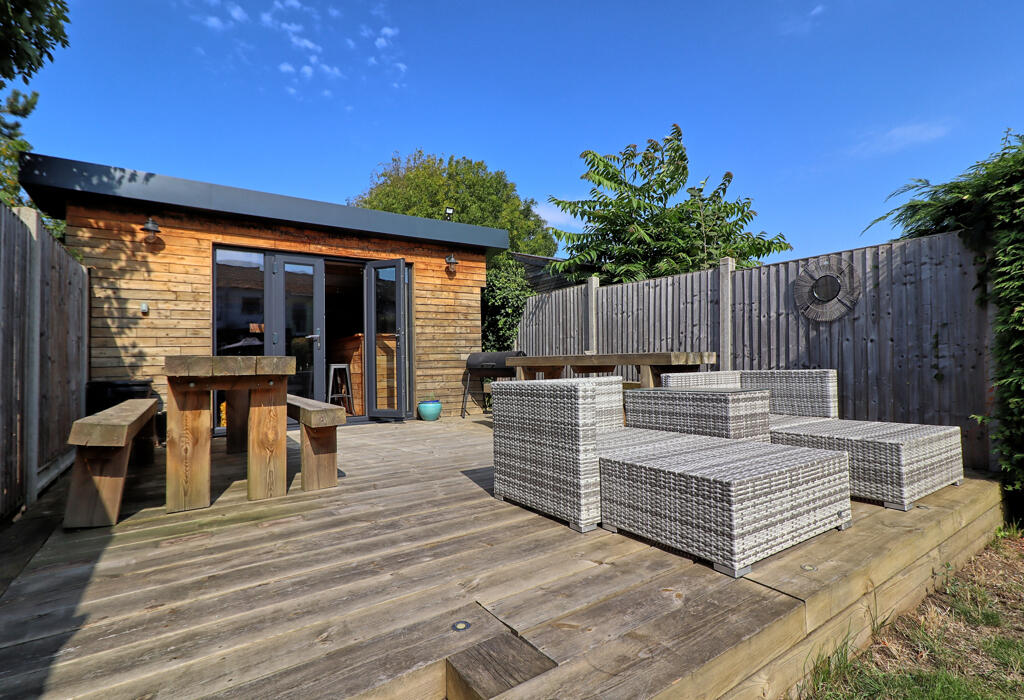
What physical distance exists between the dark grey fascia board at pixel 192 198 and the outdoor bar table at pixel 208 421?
3.66 m

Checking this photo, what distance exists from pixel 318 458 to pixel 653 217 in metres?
8.04

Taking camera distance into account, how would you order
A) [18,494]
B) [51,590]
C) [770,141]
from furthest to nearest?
[770,141] < [18,494] < [51,590]

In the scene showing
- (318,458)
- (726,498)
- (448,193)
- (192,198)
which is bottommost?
(318,458)

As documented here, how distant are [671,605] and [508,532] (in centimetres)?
78

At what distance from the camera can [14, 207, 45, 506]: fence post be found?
2.49 m

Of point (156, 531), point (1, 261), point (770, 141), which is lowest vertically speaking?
point (156, 531)

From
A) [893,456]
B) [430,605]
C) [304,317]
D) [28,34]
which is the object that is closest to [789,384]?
[893,456]

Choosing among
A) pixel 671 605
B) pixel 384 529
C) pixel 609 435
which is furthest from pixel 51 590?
pixel 609 435

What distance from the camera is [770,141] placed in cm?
1005

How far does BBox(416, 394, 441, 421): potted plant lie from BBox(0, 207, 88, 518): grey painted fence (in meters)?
3.43

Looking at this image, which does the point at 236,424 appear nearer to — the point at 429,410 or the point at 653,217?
the point at 429,410

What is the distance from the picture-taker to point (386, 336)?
6258mm

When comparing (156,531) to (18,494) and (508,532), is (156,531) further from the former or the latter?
(508,532)

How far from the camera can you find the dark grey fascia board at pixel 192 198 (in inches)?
171
